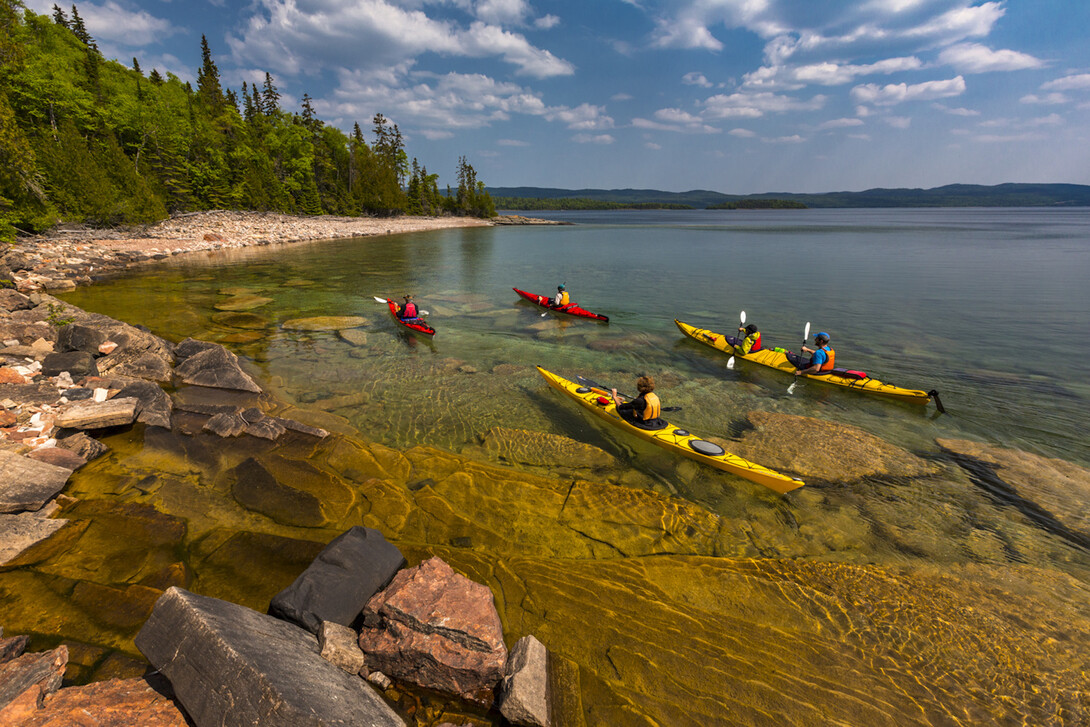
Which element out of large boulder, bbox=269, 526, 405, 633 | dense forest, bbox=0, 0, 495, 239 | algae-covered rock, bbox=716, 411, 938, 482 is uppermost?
dense forest, bbox=0, 0, 495, 239

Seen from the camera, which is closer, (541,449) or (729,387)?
(541,449)

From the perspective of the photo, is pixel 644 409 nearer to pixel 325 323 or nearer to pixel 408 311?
pixel 408 311

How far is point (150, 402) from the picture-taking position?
31.1 ft

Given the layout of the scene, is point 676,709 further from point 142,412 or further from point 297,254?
point 297,254

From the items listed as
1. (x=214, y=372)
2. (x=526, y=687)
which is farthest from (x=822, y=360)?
(x=214, y=372)

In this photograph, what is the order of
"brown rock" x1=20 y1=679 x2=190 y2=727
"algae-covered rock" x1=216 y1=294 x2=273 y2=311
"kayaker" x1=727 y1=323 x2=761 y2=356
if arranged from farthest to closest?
"algae-covered rock" x1=216 y1=294 x2=273 y2=311, "kayaker" x1=727 y1=323 x2=761 y2=356, "brown rock" x1=20 y1=679 x2=190 y2=727

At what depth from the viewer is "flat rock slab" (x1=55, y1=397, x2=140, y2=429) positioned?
8109 mm

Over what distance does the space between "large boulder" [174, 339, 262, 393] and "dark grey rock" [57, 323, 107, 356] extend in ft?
6.40

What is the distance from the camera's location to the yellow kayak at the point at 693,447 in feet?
28.2

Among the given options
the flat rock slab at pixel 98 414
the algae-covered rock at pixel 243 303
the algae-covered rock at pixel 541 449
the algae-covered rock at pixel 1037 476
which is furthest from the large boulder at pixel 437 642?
the algae-covered rock at pixel 243 303

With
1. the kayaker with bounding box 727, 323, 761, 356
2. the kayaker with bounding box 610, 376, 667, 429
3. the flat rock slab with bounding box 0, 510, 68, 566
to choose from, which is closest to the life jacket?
the kayaker with bounding box 610, 376, 667, 429

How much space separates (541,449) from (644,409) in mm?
2674

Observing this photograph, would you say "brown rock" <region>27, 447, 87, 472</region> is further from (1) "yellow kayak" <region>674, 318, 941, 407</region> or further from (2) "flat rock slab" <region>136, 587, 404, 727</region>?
(1) "yellow kayak" <region>674, 318, 941, 407</region>

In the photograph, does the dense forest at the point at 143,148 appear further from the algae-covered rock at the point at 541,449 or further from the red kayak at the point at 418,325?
the algae-covered rock at the point at 541,449
